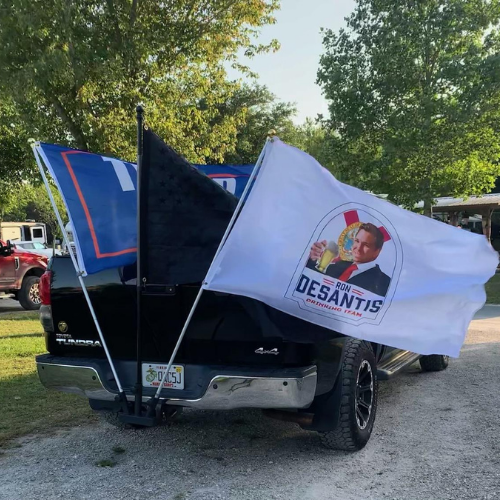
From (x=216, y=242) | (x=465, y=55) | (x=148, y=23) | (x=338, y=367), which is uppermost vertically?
(x=465, y=55)

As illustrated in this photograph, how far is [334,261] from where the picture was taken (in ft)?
10.5

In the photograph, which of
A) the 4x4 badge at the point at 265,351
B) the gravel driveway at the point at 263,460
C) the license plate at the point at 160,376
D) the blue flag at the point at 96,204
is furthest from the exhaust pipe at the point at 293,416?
the blue flag at the point at 96,204

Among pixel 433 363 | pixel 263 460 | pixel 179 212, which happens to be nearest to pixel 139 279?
pixel 179 212

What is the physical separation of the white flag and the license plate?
0.83 m

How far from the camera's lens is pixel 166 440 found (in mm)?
4348

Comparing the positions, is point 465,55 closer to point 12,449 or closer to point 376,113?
point 376,113

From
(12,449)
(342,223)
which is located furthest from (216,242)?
(12,449)

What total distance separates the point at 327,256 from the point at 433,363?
151 inches

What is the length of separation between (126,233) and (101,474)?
160 centimetres

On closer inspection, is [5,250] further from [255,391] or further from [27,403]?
[255,391]

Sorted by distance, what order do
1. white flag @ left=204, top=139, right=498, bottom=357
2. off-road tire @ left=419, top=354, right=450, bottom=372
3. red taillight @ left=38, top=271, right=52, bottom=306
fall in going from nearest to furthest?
white flag @ left=204, top=139, right=498, bottom=357, red taillight @ left=38, top=271, right=52, bottom=306, off-road tire @ left=419, top=354, right=450, bottom=372

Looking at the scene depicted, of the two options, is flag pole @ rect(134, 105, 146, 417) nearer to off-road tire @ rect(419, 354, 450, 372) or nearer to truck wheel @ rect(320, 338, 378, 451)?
truck wheel @ rect(320, 338, 378, 451)

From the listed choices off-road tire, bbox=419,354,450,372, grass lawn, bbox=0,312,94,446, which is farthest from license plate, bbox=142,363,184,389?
off-road tire, bbox=419,354,450,372

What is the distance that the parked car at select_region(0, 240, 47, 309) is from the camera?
41.1 ft
